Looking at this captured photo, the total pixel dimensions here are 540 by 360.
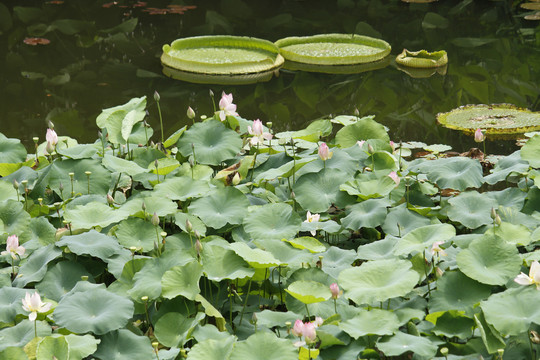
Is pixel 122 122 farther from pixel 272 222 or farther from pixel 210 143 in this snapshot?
pixel 272 222

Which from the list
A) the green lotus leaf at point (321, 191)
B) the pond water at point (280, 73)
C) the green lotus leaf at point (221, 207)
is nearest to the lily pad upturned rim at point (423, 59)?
the pond water at point (280, 73)

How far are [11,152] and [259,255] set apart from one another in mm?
1302

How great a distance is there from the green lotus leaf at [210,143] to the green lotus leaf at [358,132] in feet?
1.61

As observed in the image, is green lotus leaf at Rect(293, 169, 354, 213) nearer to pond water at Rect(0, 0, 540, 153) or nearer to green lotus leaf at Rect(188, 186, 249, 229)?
Answer: green lotus leaf at Rect(188, 186, 249, 229)

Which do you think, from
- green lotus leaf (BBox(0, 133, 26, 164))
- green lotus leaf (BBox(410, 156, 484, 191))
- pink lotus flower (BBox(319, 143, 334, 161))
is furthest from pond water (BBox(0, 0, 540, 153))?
pink lotus flower (BBox(319, 143, 334, 161))

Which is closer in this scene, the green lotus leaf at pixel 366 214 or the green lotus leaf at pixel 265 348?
the green lotus leaf at pixel 265 348

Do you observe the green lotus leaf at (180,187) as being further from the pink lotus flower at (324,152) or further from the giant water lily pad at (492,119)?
the giant water lily pad at (492,119)

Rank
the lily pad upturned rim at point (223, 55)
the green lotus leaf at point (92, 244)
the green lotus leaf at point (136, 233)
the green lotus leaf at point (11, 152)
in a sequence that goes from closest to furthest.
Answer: the green lotus leaf at point (92, 244), the green lotus leaf at point (136, 233), the green lotus leaf at point (11, 152), the lily pad upturned rim at point (223, 55)

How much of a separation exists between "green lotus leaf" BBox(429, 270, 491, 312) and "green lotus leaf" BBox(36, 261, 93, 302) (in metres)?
0.96

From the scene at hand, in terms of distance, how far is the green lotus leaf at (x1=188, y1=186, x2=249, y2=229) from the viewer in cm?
232

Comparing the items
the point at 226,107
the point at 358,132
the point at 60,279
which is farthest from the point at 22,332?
the point at 358,132

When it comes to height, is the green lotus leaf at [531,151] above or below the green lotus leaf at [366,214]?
above

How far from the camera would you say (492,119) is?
5.23 m

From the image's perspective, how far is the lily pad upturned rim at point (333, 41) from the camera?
273 inches
